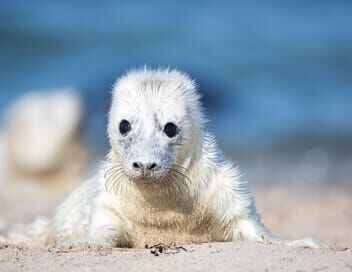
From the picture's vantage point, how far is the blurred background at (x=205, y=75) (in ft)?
40.0

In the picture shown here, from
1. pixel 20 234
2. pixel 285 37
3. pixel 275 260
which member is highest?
pixel 285 37

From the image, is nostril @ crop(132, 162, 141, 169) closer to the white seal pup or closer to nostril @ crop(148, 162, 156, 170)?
nostril @ crop(148, 162, 156, 170)

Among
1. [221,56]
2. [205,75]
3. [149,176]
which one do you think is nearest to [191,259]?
[149,176]

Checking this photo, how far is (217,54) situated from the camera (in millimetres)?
23188

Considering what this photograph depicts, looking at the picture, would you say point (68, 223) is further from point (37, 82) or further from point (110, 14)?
point (110, 14)

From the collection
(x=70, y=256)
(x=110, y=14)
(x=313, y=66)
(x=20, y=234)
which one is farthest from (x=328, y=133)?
(x=110, y=14)

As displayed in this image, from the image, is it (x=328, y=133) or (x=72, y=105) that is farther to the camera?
(x=328, y=133)

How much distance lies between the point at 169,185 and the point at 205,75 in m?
16.0

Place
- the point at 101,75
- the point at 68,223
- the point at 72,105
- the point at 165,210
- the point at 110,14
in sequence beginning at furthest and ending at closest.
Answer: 1. the point at 110,14
2. the point at 101,75
3. the point at 72,105
4. the point at 68,223
5. the point at 165,210

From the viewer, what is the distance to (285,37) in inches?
990

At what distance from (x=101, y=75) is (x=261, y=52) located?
5.10 metres

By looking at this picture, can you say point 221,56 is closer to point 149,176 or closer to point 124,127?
point 124,127

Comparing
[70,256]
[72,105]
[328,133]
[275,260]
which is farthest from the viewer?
[328,133]

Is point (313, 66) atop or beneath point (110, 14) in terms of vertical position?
beneath
